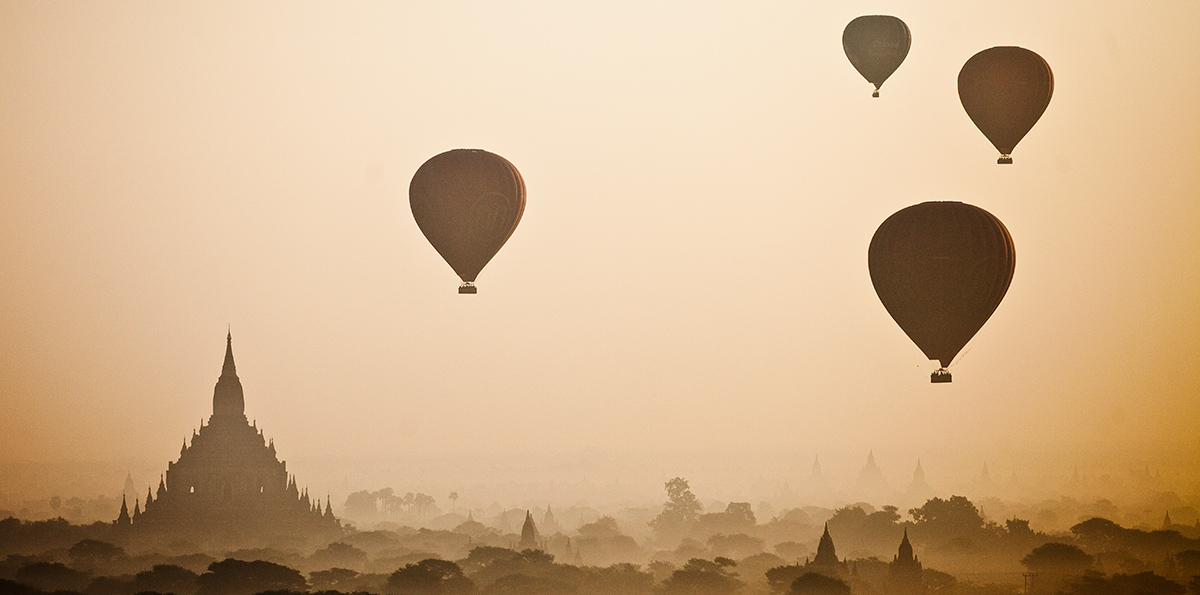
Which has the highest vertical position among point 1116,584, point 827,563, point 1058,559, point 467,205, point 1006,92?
point 1006,92

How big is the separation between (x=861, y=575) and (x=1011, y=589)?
7582 millimetres

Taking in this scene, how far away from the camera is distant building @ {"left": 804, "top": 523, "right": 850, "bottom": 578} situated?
46.4 meters

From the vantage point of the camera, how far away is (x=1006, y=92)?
73.6 feet

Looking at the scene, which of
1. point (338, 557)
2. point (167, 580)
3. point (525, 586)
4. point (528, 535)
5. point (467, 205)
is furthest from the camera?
point (528, 535)

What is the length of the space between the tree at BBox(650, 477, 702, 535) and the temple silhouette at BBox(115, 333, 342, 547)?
45.6 feet

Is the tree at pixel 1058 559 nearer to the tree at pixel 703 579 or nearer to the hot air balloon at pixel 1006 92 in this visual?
the tree at pixel 703 579

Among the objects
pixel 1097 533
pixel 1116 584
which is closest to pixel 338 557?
pixel 1116 584

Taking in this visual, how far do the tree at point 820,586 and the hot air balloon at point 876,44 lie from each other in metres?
24.5

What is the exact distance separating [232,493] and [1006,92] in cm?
3768

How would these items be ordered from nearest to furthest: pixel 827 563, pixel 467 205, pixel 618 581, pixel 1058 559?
pixel 467 205 → pixel 827 563 → pixel 1058 559 → pixel 618 581

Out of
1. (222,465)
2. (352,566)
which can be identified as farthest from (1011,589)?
(222,465)

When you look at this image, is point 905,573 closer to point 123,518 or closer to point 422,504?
point 422,504

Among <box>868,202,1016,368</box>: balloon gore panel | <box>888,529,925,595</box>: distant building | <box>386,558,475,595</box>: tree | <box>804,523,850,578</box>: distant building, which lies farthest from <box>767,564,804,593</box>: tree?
<box>868,202,1016,368</box>: balloon gore panel

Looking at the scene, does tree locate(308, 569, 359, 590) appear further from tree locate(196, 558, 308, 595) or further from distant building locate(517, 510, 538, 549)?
distant building locate(517, 510, 538, 549)
